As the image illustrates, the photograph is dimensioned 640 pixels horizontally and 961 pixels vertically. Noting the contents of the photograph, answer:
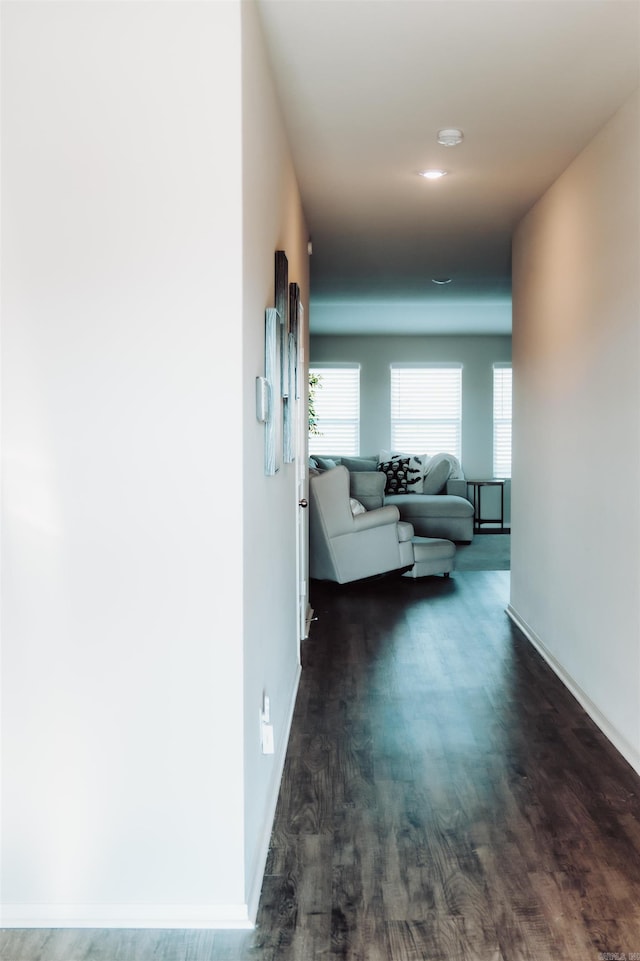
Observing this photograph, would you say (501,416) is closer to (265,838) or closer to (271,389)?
(271,389)

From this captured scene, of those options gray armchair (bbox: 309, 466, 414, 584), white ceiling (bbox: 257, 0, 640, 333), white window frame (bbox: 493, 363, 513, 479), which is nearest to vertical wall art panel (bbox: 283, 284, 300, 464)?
white ceiling (bbox: 257, 0, 640, 333)

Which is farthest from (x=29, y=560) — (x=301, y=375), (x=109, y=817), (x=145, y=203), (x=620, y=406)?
(x=301, y=375)

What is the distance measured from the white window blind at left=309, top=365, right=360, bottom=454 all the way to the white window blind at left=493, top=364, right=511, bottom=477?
1810 millimetres

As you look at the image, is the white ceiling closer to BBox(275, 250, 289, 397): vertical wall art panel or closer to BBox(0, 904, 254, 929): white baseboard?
BBox(275, 250, 289, 397): vertical wall art panel

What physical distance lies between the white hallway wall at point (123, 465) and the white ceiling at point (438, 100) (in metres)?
0.74

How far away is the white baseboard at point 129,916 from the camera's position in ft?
6.46

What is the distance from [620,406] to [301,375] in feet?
6.10

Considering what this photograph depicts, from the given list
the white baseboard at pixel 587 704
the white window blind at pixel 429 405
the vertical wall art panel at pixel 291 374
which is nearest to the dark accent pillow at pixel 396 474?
the white window blind at pixel 429 405

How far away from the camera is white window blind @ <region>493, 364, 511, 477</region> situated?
10375 mm

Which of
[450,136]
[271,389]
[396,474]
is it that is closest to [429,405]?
[396,474]

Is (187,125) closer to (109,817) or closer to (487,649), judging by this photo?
(109,817)

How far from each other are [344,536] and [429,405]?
4.60 meters

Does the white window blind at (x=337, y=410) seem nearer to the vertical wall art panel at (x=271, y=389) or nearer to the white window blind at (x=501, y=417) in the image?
the white window blind at (x=501, y=417)

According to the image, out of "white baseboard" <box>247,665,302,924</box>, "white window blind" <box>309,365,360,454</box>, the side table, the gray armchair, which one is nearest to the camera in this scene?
"white baseboard" <box>247,665,302,924</box>
